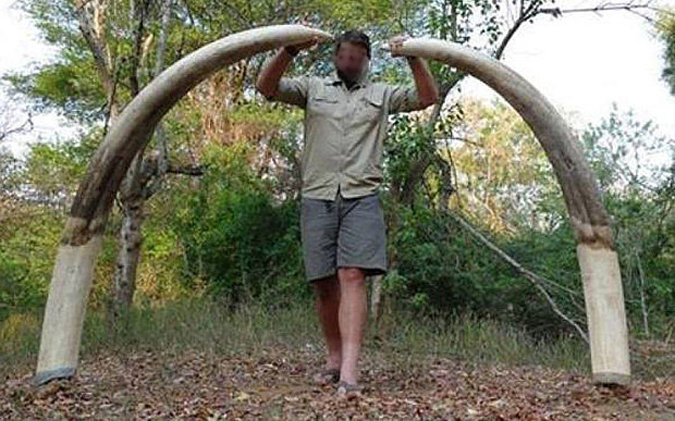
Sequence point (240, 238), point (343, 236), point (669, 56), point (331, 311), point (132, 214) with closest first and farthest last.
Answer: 1. point (343, 236)
2. point (331, 311)
3. point (132, 214)
4. point (240, 238)
5. point (669, 56)

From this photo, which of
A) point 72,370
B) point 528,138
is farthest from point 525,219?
point 528,138

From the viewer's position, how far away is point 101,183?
458cm

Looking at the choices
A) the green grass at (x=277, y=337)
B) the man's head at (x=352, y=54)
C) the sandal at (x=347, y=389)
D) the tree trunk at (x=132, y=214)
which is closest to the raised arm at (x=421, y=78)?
the man's head at (x=352, y=54)

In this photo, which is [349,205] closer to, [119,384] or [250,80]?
[119,384]

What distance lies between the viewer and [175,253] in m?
13.1

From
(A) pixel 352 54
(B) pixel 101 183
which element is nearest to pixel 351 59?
(A) pixel 352 54

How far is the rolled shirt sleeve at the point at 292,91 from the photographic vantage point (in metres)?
4.47

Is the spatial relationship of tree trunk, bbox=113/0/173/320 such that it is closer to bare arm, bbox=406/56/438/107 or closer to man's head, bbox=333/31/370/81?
man's head, bbox=333/31/370/81

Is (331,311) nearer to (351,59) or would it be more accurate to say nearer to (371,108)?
(371,108)

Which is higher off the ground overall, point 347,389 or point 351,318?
point 351,318

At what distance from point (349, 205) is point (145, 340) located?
310 cm

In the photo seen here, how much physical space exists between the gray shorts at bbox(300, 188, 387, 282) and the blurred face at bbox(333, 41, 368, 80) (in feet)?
2.16

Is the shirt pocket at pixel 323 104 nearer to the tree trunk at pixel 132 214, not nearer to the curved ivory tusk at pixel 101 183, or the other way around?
the curved ivory tusk at pixel 101 183

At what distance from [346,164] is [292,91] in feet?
1.68
